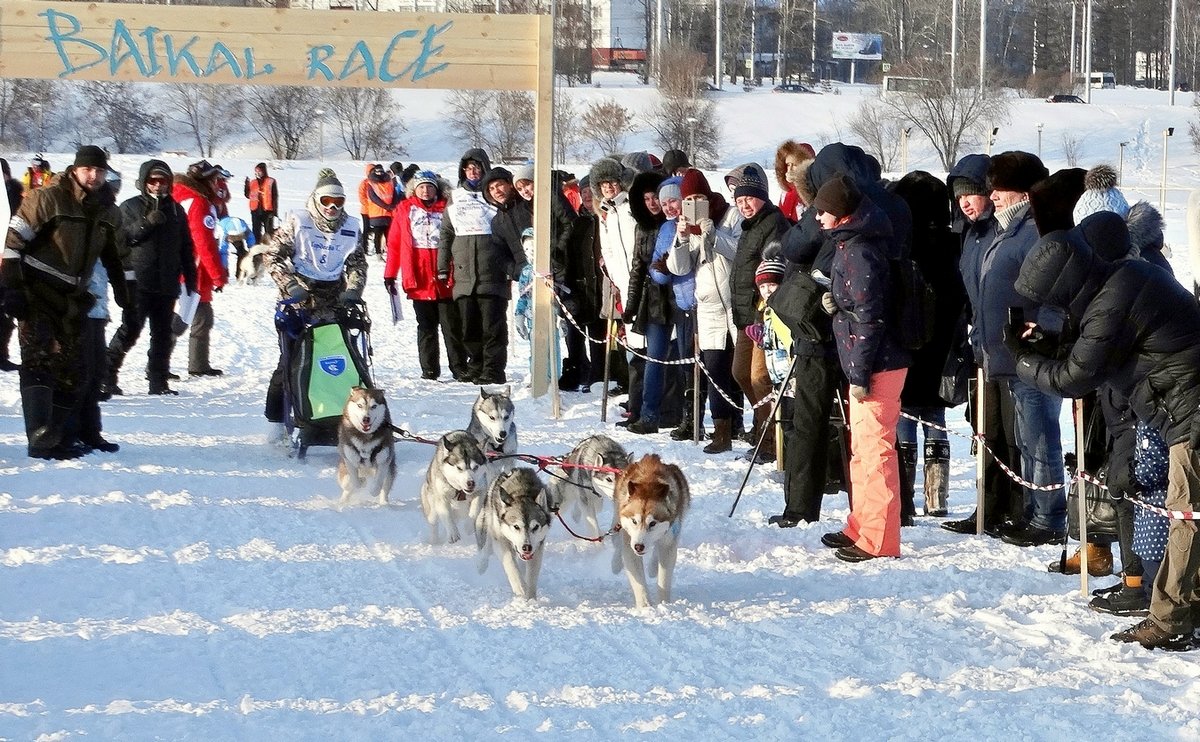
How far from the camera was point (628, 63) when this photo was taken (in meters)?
75.4

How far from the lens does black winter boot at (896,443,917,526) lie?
6578mm

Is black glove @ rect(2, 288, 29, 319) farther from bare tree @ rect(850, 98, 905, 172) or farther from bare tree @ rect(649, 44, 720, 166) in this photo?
bare tree @ rect(850, 98, 905, 172)

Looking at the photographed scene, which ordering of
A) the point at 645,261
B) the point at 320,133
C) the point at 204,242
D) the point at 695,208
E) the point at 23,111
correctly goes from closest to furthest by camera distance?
the point at 695,208 → the point at 645,261 → the point at 204,242 → the point at 23,111 → the point at 320,133

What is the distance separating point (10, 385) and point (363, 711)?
814 centimetres

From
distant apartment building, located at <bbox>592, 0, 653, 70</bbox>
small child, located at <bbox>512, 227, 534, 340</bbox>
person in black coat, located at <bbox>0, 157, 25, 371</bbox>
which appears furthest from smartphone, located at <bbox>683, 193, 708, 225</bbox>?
distant apartment building, located at <bbox>592, 0, 653, 70</bbox>

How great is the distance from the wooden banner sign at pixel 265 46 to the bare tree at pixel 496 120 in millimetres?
35471

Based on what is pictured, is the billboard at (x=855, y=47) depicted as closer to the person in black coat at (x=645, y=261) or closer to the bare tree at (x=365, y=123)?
the bare tree at (x=365, y=123)

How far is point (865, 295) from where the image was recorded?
5.64 m

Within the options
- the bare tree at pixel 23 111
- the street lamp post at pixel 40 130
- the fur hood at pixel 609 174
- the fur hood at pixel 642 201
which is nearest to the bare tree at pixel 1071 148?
the street lamp post at pixel 40 130

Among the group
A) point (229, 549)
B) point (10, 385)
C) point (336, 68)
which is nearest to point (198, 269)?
point (10, 385)

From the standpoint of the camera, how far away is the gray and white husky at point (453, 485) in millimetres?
6223

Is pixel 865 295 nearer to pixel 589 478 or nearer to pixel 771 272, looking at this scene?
pixel 771 272

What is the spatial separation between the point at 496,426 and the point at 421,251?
4.62 meters

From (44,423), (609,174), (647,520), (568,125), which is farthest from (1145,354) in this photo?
(568,125)
